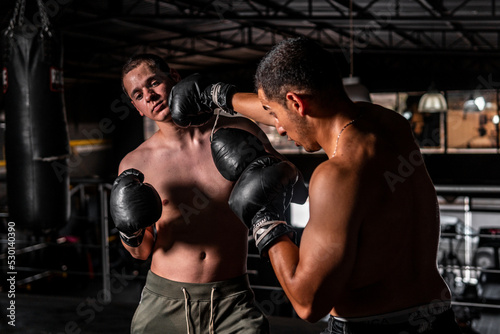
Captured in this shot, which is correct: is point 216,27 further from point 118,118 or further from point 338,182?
point 338,182

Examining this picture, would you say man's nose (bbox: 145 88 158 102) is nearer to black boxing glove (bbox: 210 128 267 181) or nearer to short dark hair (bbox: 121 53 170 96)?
short dark hair (bbox: 121 53 170 96)

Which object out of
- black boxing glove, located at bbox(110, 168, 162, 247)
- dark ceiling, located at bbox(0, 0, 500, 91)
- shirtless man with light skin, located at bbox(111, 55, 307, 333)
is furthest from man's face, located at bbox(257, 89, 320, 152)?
dark ceiling, located at bbox(0, 0, 500, 91)

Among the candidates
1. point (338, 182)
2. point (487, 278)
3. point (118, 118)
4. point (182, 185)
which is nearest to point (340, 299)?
point (338, 182)

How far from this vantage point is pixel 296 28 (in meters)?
9.20

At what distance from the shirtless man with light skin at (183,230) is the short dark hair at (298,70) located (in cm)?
39

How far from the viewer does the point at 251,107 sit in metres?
1.52

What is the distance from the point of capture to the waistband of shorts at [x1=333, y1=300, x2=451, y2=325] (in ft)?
3.76

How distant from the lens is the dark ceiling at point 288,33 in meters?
6.50

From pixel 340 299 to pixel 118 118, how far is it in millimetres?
14544

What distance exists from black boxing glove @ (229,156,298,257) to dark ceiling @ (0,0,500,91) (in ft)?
6.95

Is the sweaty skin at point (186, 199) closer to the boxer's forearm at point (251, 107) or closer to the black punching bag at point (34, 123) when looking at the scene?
the boxer's forearm at point (251, 107)

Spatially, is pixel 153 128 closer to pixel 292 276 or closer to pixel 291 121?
pixel 291 121

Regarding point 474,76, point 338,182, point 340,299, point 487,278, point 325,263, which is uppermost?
point 474,76

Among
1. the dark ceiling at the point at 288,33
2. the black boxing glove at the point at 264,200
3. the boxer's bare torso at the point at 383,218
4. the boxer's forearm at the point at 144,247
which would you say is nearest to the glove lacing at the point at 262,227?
the black boxing glove at the point at 264,200
